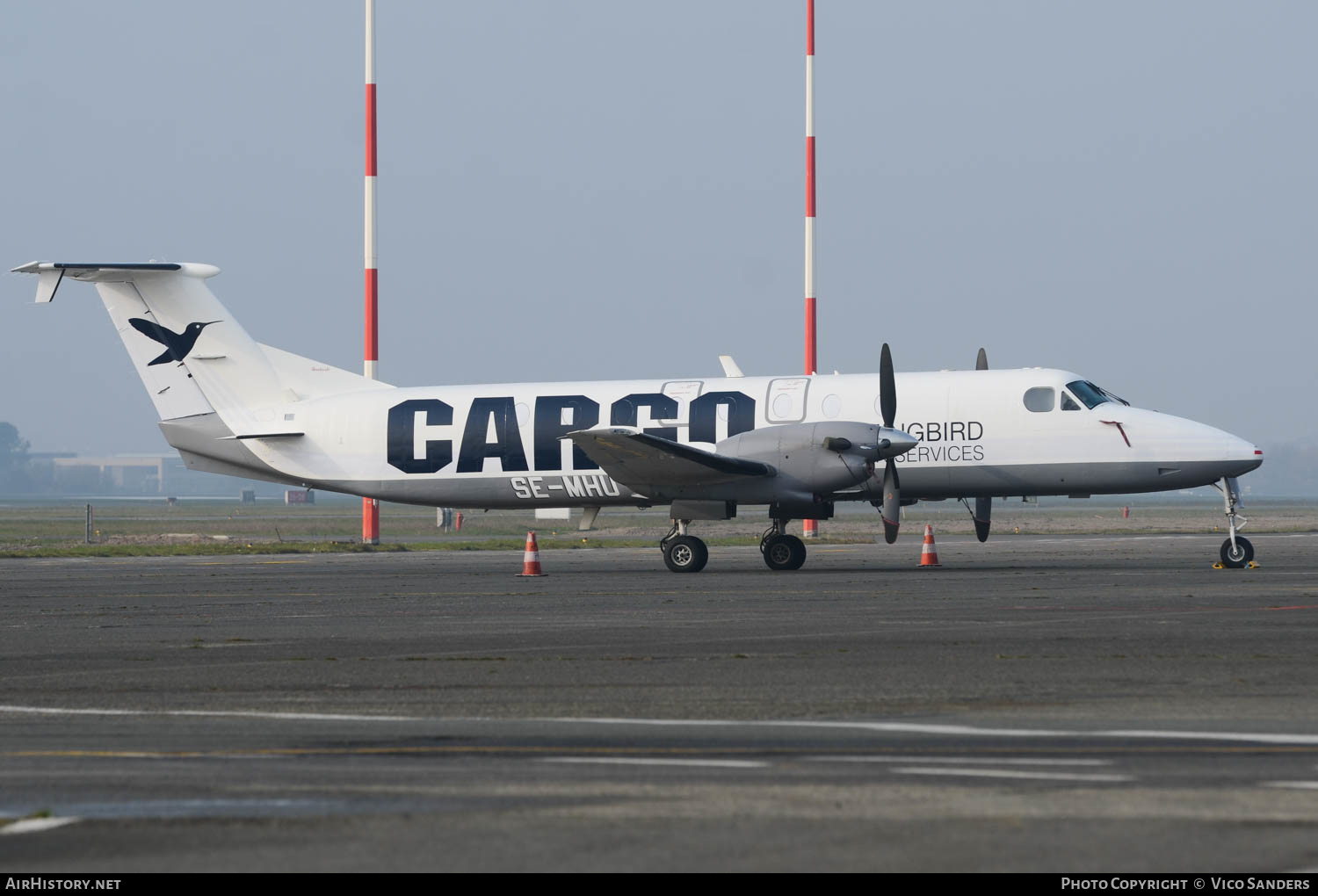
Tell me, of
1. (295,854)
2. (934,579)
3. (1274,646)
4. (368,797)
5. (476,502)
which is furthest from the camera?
(476,502)

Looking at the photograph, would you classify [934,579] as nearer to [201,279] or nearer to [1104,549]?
[1104,549]

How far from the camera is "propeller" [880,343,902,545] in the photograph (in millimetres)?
25781

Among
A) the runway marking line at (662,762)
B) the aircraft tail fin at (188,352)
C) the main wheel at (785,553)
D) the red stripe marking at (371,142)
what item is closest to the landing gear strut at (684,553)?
the main wheel at (785,553)

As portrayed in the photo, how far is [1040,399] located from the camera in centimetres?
2638

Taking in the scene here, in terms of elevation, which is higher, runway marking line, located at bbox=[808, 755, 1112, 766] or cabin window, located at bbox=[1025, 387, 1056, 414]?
cabin window, located at bbox=[1025, 387, 1056, 414]

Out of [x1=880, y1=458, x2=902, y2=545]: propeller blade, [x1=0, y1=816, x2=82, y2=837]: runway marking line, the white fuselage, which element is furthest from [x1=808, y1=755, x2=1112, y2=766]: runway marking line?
the white fuselage

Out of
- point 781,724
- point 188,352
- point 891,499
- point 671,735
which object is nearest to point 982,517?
point 891,499

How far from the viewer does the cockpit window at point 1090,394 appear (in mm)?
26375

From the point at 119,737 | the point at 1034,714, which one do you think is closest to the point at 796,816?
the point at 1034,714

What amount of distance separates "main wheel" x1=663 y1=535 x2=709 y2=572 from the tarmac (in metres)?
7.56

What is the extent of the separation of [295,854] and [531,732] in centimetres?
314

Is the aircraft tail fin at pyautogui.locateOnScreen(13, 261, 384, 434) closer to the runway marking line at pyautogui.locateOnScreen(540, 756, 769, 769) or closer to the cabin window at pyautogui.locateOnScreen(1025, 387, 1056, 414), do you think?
the cabin window at pyautogui.locateOnScreen(1025, 387, 1056, 414)

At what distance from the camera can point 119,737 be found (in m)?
8.57

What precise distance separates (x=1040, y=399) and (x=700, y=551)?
681 cm
